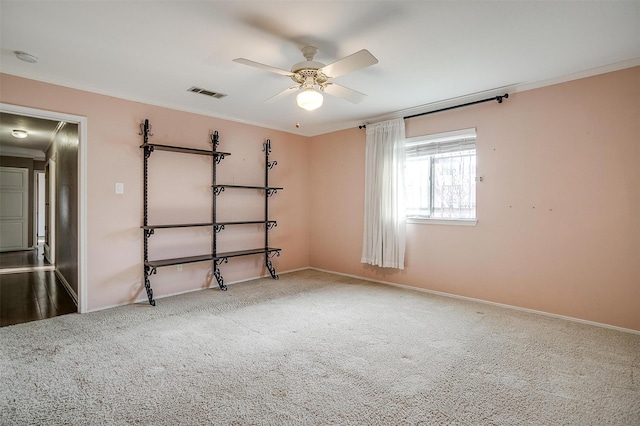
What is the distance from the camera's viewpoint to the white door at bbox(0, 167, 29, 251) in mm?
7668

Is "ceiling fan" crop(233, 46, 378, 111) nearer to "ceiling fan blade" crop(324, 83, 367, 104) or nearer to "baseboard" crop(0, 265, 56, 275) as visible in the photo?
"ceiling fan blade" crop(324, 83, 367, 104)

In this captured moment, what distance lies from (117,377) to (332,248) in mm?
3851

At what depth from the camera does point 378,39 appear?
2576 millimetres

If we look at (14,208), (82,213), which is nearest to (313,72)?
(82,213)

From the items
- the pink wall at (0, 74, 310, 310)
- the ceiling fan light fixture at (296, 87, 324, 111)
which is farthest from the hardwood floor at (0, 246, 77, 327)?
the ceiling fan light fixture at (296, 87, 324, 111)

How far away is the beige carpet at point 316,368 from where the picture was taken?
183cm

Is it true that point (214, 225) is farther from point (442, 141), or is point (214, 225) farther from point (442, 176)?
point (442, 141)

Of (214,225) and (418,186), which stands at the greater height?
(418,186)

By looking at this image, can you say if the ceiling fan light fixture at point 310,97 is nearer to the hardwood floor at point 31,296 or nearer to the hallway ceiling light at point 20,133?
the hardwood floor at point 31,296

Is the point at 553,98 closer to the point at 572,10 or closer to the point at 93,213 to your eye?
the point at 572,10

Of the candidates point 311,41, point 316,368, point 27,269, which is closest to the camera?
point 316,368

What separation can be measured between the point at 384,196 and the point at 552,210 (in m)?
2.01

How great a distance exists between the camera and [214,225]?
14.9 ft

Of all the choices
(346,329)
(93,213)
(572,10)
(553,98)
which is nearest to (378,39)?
(572,10)
